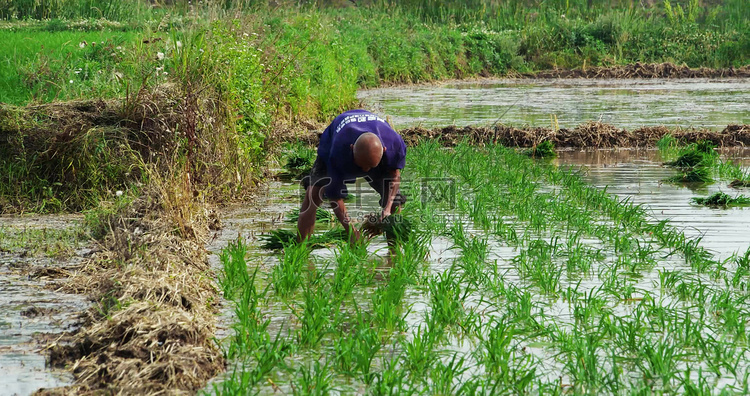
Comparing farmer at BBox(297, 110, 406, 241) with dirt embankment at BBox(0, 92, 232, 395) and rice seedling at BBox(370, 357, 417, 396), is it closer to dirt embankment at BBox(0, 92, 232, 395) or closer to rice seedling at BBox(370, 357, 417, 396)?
dirt embankment at BBox(0, 92, 232, 395)

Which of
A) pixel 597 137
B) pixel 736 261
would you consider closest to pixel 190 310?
pixel 736 261

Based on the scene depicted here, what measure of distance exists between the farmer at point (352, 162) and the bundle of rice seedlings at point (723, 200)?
149 inches

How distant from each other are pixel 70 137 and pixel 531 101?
14167 mm

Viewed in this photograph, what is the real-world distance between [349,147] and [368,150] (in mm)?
282

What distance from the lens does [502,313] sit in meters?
5.54

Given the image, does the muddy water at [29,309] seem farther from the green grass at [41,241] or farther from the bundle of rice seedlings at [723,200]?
the bundle of rice seedlings at [723,200]

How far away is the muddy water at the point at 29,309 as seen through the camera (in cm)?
456

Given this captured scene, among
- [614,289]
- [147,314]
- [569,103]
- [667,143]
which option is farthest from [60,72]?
[569,103]

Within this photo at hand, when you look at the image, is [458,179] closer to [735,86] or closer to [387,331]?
[387,331]

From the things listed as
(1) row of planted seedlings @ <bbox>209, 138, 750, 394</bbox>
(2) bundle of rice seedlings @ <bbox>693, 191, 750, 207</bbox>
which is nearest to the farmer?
(1) row of planted seedlings @ <bbox>209, 138, 750, 394</bbox>

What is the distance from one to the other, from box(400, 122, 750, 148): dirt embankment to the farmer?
659 centimetres

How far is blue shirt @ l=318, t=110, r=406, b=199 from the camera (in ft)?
22.2

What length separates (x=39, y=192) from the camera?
8938 millimetres

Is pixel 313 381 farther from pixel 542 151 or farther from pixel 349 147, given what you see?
pixel 542 151
